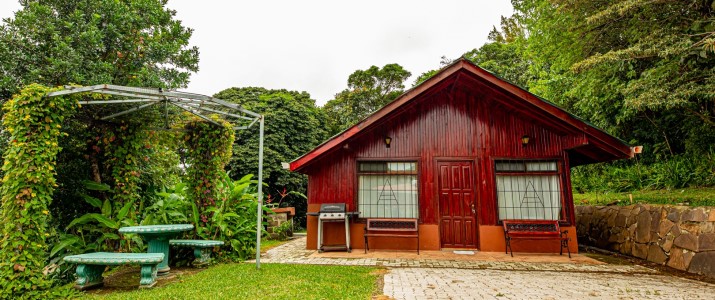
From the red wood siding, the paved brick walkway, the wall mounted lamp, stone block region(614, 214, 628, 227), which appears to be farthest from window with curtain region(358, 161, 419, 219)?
stone block region(614, 214, 628, 227)

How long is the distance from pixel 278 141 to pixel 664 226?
43.2 feet

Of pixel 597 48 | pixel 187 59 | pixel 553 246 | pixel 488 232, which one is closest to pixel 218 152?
pixel 187 59

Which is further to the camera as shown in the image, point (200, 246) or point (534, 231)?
point (534, 231)

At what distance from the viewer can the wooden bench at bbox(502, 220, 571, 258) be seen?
21.9 feet

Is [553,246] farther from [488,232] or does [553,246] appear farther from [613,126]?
[613,126]

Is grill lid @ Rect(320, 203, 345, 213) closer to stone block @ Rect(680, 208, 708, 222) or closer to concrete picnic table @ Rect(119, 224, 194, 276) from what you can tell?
concrete picnic table @ Rect(119, 224, 194, 276)

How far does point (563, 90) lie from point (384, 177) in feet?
26.3

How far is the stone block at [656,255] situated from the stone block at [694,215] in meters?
0.73

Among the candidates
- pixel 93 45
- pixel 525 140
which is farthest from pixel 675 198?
pixel 93 45

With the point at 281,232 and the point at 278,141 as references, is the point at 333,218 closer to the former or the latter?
the point at 281,232

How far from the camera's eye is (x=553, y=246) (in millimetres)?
6996

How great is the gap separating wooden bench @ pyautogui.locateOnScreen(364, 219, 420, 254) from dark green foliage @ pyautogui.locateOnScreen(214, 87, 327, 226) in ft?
26.4

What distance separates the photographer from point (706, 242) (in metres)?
5.19

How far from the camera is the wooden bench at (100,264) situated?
163 inches
